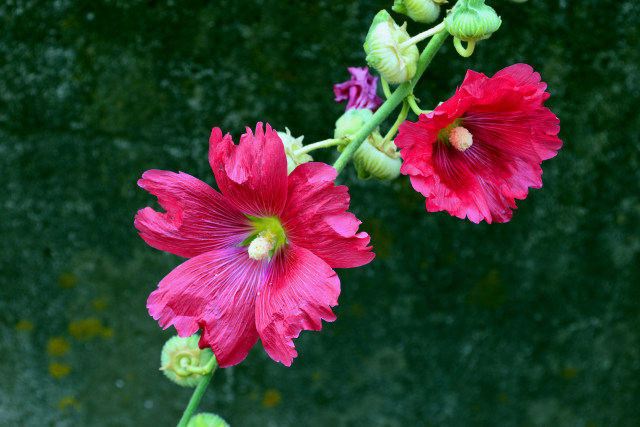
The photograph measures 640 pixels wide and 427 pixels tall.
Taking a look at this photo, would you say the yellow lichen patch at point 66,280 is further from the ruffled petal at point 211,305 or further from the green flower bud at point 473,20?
the green flower bud at point 473,20

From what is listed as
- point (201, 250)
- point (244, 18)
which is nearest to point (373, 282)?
point (244, 18)

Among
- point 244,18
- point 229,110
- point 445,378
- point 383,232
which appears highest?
point 244,18

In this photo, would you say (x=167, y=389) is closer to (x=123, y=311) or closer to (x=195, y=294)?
(x=123, y=311)

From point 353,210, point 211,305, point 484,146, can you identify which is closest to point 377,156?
point 484,146

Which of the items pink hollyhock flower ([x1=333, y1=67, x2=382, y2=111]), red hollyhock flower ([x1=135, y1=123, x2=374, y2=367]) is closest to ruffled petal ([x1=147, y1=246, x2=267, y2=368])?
red hollyhock flower ([x1=135, y1=123, x2=374, y2=367])

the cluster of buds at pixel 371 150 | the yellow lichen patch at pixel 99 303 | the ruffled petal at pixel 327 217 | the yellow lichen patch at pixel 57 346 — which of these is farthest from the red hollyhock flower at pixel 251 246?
the yellow lichen patch at pixel 57 346
